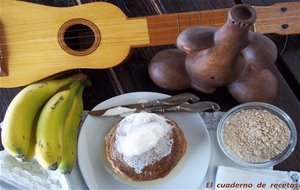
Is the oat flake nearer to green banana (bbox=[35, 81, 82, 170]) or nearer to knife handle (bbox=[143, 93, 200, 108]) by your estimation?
knife handle (bbox=[143, 93, 200, 108])

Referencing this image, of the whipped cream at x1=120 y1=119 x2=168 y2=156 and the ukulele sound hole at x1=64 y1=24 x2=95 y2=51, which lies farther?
the ukulele sound hole at x1=64 y1=24 x2=95 y2=51

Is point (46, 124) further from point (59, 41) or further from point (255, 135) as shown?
point (255, 135)

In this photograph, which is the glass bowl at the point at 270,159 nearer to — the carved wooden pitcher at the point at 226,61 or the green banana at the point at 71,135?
the carved wooden pitcher at the point at 226,61

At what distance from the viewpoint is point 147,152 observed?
696 mm

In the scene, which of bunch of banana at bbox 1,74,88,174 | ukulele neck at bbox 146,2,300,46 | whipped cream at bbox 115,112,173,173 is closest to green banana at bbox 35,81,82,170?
bunch of banana at bbox 1,74,88,174

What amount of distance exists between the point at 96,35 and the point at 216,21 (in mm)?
242

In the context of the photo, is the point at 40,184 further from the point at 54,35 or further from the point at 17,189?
the point at 54,35

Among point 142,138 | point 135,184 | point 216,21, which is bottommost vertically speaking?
point 135,184

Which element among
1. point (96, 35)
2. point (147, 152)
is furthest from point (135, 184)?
point (96, 35)

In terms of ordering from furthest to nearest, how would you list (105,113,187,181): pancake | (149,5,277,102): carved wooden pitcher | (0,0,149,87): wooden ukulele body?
(0,0,149,87): wooden ukulele body, (105,113,187,181): pancake, (149,5,277,102): carved wooden pitcher

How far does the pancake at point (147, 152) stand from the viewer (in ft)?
2.29

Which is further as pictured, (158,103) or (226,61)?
(158,103)

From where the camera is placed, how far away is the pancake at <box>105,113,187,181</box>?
2.29 feet

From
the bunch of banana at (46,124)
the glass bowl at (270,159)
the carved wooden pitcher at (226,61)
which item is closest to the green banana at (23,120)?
the bunch of banana at (46,124)
